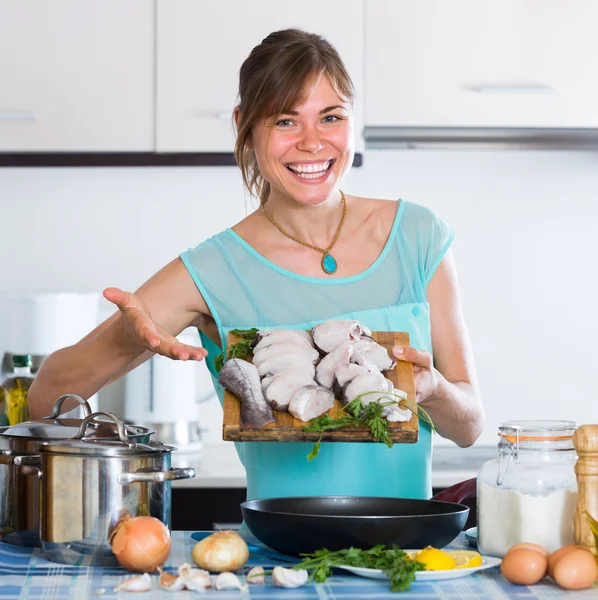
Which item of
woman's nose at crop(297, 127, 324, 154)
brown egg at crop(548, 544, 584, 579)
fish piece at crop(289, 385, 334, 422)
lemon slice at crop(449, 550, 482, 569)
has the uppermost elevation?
woman's nose at crop(297, 127, 324, 154)

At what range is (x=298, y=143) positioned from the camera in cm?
164

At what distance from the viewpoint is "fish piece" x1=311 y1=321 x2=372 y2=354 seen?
53.9 inches

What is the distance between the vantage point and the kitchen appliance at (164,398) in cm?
274

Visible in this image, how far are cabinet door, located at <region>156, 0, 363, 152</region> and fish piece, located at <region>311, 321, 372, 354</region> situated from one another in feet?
4.58

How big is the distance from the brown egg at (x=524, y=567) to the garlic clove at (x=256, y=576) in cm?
28

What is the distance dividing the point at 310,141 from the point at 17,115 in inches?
52.5

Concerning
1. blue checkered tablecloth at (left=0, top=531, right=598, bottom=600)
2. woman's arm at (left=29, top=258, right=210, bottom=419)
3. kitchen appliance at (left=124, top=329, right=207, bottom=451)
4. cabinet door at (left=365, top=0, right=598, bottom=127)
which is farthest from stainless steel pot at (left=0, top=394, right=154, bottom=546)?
cabinet door at (left=365, top=0, right=598, bottom=127)

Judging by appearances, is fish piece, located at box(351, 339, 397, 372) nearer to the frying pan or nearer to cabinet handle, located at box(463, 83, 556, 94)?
the frying pan

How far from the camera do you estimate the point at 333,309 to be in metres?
1.71

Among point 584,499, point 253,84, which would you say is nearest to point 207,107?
point 253,84

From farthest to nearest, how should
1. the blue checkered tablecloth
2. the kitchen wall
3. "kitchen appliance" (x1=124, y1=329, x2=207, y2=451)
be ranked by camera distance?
1. the kitchen wall
2. "kitchen appliance" (x1=124, y1=329, x2=207, y2=451)
3. the blue checkered tablecloth

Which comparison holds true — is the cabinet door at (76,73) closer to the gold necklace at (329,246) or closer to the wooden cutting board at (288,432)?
the gold necklace at (329,246)

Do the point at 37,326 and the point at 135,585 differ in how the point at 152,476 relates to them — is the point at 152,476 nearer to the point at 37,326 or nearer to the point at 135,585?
the point at 135,585

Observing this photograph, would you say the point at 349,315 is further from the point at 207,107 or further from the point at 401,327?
the point at 207,107
